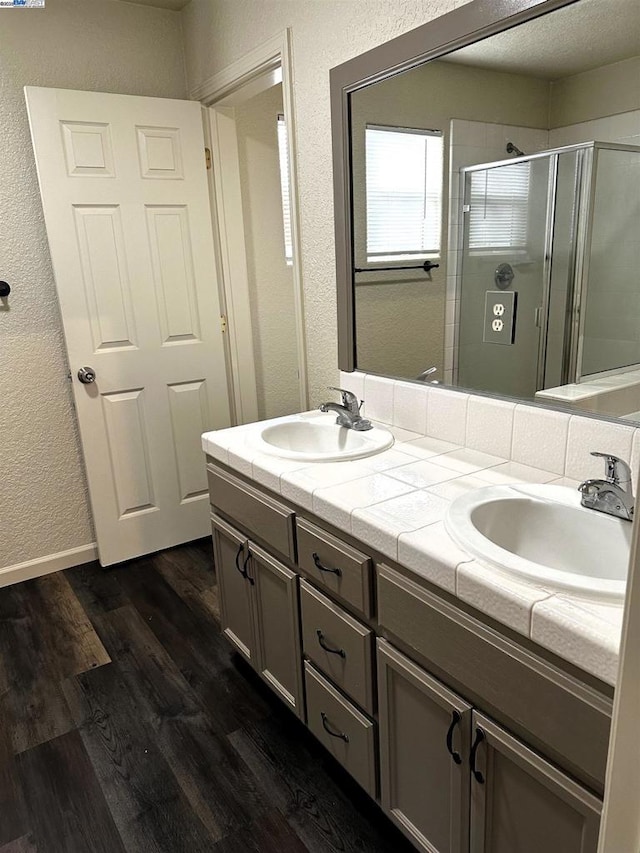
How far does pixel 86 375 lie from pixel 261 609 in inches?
55.0

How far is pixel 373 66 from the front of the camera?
1.74 meters

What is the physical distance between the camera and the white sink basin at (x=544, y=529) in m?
1.16

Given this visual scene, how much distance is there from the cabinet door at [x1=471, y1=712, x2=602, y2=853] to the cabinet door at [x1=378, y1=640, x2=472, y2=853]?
0.03 metres

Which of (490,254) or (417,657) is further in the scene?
(490,254)

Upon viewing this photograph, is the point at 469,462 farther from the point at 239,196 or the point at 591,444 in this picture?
the point at 239,196

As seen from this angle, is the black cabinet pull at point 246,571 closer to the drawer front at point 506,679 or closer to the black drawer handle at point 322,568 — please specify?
the black drawer handle at point 322,568

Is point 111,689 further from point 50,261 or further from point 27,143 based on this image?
point 27,143

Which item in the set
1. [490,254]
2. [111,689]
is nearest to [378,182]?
[490,254]

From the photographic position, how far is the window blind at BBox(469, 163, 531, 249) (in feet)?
4.86

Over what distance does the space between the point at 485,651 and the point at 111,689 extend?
4.92 feet

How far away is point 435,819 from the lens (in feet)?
4.05

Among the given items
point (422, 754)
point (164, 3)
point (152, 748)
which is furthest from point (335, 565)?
point (164, 3)

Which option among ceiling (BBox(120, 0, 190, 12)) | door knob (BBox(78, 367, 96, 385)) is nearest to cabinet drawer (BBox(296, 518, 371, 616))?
door knob (BBox(78, 367, 96, 385))

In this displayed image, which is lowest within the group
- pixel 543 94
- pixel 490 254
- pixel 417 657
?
pixel 417 657
